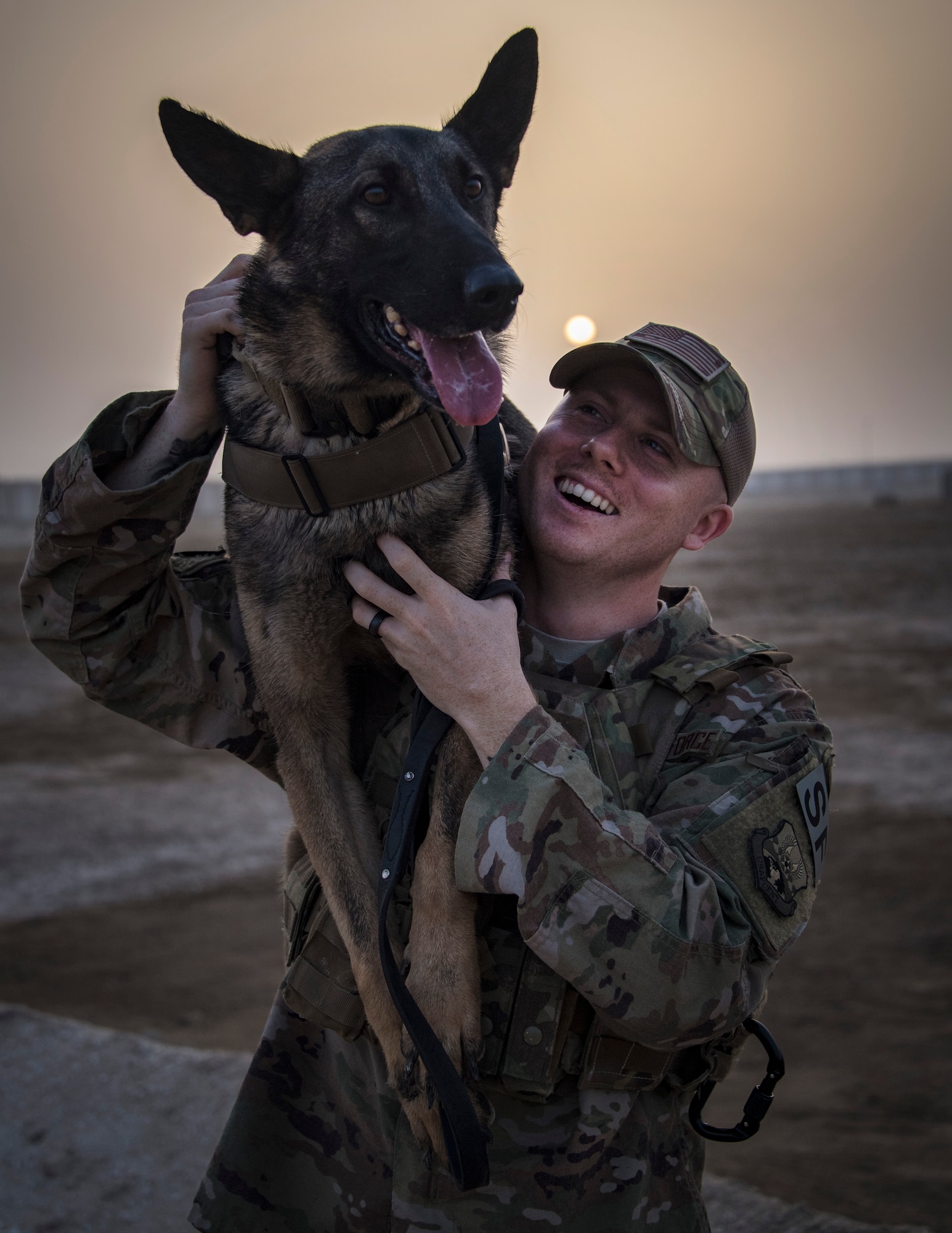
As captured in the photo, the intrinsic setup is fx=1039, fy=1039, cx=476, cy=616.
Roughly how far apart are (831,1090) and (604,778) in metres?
2.97

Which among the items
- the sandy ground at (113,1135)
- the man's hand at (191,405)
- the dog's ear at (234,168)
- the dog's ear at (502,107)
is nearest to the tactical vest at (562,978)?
the man's hand at (191,405)

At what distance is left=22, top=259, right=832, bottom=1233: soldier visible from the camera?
1.79m

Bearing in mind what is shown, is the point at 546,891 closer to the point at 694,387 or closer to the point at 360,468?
the point at 360,468

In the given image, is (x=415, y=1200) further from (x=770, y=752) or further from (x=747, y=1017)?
(x=770, y=752)

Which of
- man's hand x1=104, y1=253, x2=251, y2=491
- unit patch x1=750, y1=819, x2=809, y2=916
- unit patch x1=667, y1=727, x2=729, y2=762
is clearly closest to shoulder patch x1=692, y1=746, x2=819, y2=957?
unit patch x1=750, y1=819, x2=809, y2=916

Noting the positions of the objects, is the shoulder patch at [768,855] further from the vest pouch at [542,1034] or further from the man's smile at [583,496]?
the man's smile at [583,496]

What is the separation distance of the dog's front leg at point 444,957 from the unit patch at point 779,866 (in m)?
0.55

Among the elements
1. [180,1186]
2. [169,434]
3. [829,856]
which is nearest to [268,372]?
[169,434]

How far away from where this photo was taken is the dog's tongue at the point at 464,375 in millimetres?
1943

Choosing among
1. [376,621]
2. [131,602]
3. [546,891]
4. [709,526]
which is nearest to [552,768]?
[546,891]

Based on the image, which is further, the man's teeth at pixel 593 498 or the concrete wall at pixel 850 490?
the concrete wall at pixel 850 490

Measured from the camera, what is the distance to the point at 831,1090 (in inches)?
166

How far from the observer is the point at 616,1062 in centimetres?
189

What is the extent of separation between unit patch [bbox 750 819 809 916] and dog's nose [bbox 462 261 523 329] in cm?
107
